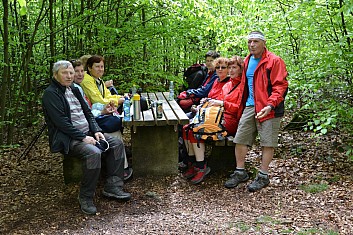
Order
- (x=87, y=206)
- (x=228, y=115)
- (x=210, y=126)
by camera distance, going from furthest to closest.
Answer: (x=228, y=115)
(x=210, y=126)
(x=87, y=206)

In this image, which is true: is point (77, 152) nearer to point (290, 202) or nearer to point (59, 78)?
point (59, 78)

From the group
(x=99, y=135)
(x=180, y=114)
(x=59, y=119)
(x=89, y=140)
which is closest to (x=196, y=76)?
(x=180, y=114)

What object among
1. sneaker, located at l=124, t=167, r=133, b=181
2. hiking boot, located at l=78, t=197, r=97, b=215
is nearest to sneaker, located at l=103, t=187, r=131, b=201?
hiking boot, located at l=78, t=197, r=97, b=215

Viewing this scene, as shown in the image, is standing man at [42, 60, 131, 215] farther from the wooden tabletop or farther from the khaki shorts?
the khaki shorts

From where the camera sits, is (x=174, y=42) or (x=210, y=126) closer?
(x=210, y=126)

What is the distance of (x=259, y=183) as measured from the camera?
14.2 ft

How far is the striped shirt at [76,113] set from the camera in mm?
4184

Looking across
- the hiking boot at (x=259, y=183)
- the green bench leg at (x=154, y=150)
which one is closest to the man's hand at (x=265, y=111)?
the hiking boot at (x=259, y=183)

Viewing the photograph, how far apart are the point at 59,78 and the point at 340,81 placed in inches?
146

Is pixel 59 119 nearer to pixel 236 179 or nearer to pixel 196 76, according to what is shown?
pixel 236 179

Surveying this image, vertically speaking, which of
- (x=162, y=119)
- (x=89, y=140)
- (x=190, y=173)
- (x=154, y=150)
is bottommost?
(x=190, y=173)

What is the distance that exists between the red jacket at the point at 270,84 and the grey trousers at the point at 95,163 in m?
1.76

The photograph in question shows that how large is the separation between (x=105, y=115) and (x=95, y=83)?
0.60 metres

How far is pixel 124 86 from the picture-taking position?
24.7 ft
